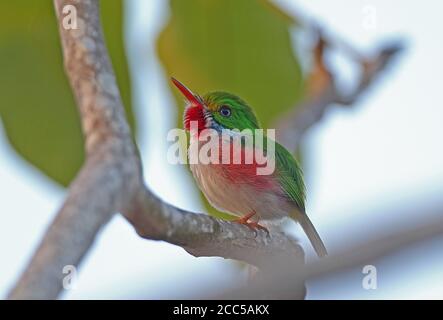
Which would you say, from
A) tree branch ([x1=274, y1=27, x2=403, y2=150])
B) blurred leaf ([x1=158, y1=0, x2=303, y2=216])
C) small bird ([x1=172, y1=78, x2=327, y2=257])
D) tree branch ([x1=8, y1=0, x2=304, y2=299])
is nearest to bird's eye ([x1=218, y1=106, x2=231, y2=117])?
small bird ([x1=172, y1=78, x2=327, y2=257])

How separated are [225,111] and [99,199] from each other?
2.09m

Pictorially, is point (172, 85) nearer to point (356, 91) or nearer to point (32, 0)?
point (32, 0)

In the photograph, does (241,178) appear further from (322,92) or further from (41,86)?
(41,86)

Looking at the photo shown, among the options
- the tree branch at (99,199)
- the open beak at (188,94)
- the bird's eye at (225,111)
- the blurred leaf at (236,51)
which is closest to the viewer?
the tree branch at (99,199)

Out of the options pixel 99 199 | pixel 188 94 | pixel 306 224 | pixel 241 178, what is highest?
pixel 188 94

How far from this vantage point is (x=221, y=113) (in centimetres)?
284

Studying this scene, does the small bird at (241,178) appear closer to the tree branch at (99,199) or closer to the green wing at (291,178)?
the green wing at (291,178)

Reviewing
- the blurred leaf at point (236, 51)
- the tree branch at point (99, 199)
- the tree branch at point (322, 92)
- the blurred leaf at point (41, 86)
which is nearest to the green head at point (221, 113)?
the tree branch at point (322, 92)

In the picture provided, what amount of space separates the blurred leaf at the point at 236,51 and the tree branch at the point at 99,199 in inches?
28.9

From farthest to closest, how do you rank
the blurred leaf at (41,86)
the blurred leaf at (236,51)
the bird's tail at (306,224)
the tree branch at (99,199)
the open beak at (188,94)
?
the bird's tail at (306,224), the open beak at (188,94), the blurred leaf at (236,51), the blurred leaf at (41,86), the tree branch at (99,199)

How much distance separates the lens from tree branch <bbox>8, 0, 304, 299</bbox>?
70 cm

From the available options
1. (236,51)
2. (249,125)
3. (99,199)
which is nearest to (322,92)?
(249,125)

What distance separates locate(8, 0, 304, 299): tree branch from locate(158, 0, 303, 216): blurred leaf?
73cm

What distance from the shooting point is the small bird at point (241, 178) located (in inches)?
100.0
